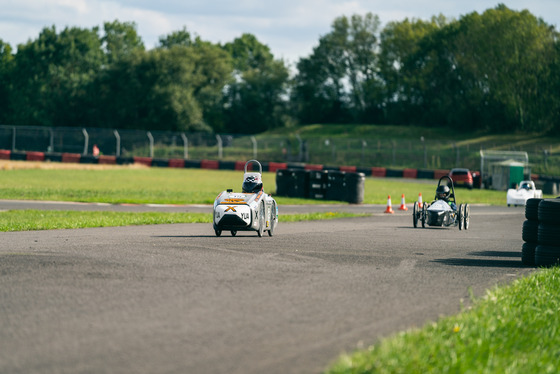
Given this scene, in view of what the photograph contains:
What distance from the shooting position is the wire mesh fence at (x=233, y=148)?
200 ft

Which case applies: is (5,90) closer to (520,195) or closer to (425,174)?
(425,174)

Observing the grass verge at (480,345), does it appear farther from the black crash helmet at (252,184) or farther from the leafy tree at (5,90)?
the leafy tree at (5,90)

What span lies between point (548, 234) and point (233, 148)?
5148cm

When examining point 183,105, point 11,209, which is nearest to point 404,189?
point 11,209

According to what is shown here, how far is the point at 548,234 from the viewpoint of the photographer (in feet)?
39.6

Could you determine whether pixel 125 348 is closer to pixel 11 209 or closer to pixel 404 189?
pixel 11 209

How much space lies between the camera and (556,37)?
7806cm

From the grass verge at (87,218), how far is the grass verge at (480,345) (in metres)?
10.7

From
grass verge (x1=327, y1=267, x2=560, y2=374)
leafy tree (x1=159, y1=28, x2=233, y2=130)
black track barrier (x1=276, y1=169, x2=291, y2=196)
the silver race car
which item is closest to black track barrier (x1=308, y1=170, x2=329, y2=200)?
black track barrier (x1=276, y1=169, x2=291, y2=196)

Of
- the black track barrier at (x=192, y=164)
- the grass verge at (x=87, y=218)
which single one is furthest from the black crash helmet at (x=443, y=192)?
the black track barrier at (x=192, y=164)

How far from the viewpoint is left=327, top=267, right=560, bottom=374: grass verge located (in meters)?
5.36

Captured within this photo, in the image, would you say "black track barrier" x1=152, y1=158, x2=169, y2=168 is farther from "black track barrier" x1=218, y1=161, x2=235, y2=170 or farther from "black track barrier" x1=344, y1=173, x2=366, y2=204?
"black track barrier" x1=344, y1=173, x2=366, y2=204

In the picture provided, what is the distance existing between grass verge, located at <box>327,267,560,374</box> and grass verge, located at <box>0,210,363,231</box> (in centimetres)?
1074

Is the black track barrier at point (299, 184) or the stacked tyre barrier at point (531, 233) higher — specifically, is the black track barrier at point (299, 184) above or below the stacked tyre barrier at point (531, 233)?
above
